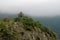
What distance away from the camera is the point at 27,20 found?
37031mm

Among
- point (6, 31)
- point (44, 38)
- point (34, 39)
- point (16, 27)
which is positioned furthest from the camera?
point (44, 38)

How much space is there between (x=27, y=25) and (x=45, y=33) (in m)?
4.83

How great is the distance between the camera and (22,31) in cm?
3164

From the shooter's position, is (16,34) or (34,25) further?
(34,25)

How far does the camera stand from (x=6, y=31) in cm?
2856

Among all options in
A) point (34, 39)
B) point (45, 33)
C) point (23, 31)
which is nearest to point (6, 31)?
point (23, 31)

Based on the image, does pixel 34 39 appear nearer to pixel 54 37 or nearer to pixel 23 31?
pixel 23 31

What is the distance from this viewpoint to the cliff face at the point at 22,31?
28622mm

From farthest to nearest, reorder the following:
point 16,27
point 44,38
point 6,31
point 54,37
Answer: point 54,37 → point 44,38 → point 16,27 → point 6,31

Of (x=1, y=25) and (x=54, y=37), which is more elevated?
(x=1, y=25)

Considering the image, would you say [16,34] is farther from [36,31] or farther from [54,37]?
[54,37]

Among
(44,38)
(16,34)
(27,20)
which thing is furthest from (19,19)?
(16,34)

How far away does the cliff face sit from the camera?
2862cm

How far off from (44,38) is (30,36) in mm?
4584
